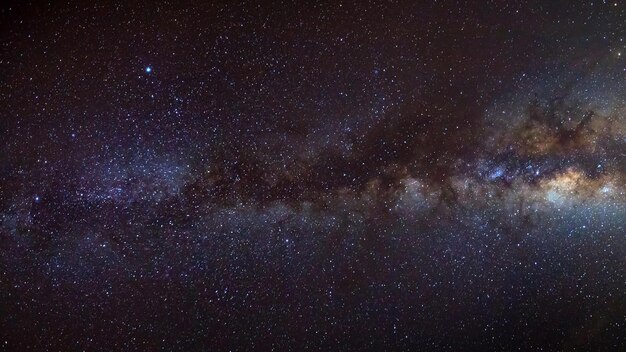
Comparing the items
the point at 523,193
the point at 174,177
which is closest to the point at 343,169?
the point at 174,177

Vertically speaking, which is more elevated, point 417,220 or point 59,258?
point 417,220

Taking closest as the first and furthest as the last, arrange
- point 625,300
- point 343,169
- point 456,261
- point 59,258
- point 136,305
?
1. point 59,258
2. point 136,305
3. point 343,169
4. point 456,261
5. point 625,300

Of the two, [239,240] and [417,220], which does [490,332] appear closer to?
[417,220]

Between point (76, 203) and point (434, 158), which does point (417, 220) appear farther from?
point (76, 203)

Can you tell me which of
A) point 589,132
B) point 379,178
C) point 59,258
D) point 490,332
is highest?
point 589,132

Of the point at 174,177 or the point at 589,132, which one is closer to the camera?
the point at 174,177

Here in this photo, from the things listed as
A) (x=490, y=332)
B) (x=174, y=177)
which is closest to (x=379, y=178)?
(x=174, y=177)

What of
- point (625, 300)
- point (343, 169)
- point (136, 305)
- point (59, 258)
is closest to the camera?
point (59, 258)
